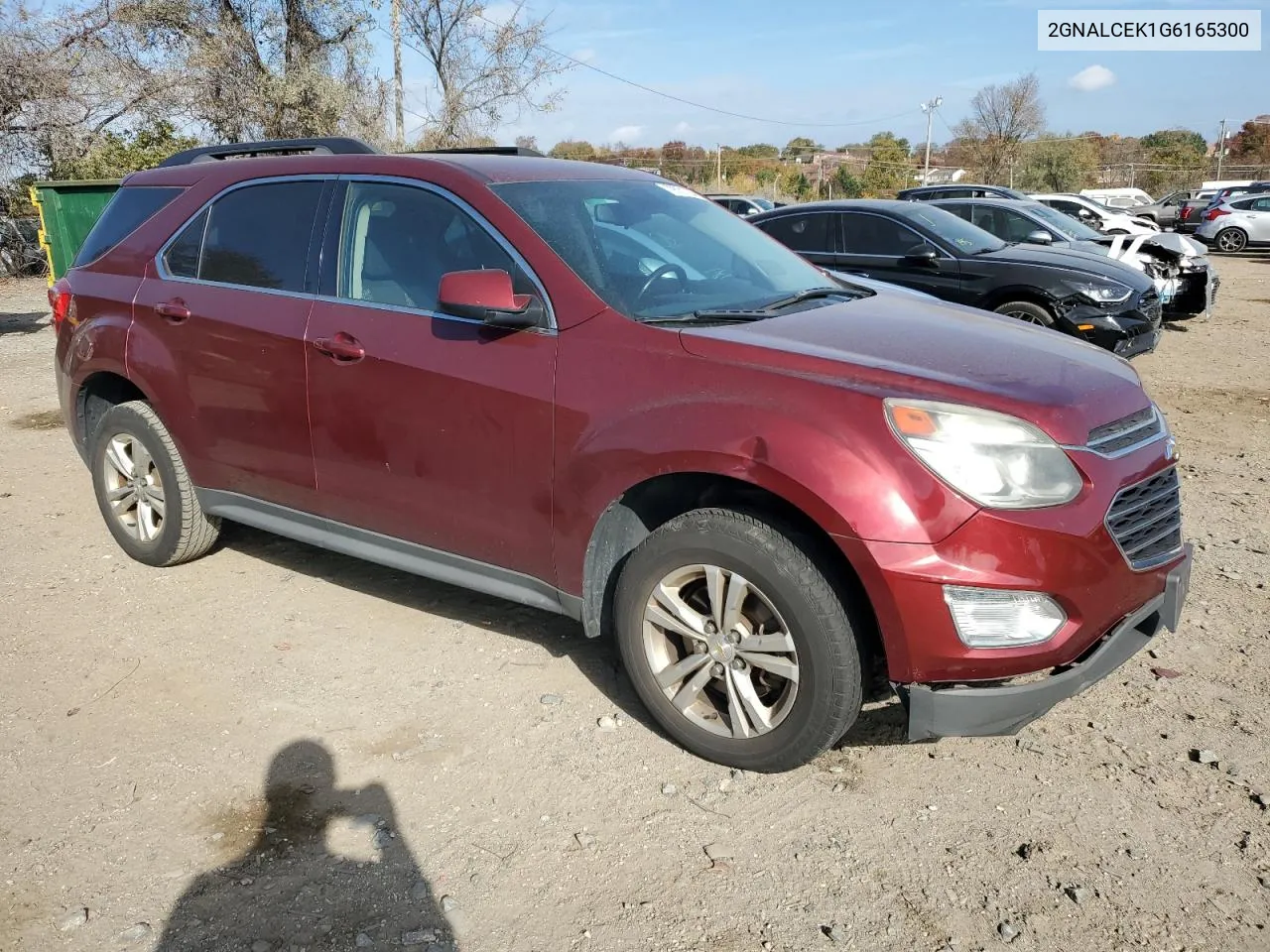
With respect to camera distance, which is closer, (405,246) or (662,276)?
(662,276)

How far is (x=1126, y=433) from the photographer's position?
9.75 feet

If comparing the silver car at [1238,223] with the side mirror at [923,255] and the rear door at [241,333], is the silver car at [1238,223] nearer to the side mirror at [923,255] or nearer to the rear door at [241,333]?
the side mirror at [923,255]

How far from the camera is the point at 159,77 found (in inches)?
785

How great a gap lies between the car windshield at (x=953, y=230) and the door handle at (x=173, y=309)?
695cm

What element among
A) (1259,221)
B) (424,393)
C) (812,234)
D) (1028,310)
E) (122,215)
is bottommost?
(1028,310)

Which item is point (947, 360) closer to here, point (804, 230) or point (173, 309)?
point (173, 309)

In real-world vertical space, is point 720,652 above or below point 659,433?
below

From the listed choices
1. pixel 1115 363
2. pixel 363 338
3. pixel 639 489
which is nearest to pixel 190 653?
pixel 363 338

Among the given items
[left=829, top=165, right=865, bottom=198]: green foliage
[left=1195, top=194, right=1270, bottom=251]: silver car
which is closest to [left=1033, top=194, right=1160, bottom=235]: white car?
[left=1195, top=194, right=1270, bottom=251]: silver car

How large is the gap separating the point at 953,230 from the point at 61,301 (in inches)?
298

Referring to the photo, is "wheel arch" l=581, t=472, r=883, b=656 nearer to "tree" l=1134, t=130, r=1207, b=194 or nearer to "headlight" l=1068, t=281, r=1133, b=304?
"headlight" l=1068, t=281, r=1133, b=304

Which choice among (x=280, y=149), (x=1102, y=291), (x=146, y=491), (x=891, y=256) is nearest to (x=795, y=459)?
(x=280, y=149)

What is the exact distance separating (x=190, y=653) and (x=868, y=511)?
2.84 meters

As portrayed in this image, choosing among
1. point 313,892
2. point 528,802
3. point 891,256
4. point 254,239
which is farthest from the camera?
point 891,256
